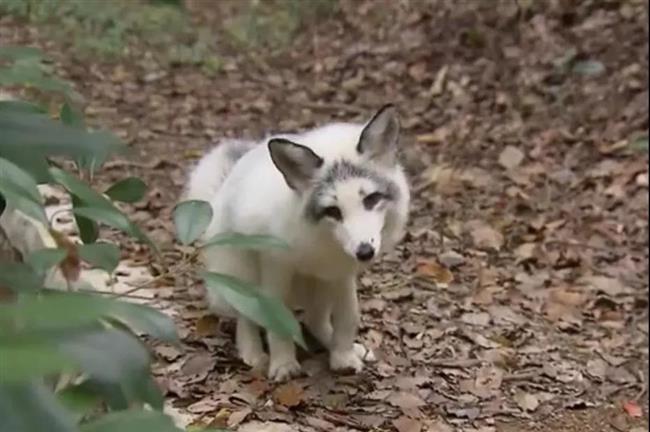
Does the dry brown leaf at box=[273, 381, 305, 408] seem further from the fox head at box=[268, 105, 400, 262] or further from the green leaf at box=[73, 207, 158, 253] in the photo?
the green leaf at box=[73, 207, 158, 253]

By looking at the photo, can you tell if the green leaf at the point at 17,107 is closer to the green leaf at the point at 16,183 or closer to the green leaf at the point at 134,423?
the green leaf at the point at 16,183

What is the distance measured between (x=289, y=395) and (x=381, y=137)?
0.80 metres

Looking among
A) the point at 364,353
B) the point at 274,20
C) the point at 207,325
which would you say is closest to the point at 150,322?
the point at 364,353

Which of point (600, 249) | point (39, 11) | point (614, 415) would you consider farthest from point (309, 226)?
point (39, 11)

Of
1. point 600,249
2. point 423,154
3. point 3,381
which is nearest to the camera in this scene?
point 3,381

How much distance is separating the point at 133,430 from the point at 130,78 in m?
6.94

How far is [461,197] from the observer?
18.5ft

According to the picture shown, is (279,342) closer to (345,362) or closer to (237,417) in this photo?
(345,362)

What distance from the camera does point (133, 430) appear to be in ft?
3.69

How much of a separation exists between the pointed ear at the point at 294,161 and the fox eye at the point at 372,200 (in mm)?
173

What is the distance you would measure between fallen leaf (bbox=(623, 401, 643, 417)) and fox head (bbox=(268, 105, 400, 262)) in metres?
0.94

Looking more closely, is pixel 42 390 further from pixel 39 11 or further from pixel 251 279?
pixel 39 11

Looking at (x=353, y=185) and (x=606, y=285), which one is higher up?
(x=353, y=185)

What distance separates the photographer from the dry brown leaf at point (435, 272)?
4598 millimetres
